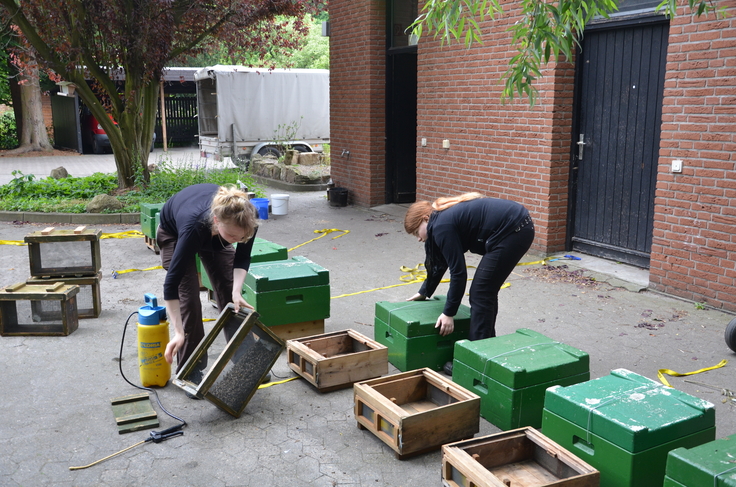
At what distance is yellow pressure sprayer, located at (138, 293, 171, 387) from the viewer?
16.2ft

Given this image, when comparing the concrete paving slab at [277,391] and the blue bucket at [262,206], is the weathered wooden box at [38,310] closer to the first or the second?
the concrete paving slab at [277,391]

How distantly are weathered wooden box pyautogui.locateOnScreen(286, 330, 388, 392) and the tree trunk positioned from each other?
25.2 meters

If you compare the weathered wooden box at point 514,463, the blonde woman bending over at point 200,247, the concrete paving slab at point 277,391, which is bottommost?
the concrete paving slab at point 277,391

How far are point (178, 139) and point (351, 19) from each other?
65.6 feet

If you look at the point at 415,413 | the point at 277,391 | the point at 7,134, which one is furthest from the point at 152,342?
the point at 7,134

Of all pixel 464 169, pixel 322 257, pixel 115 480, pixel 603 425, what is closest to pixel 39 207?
pixel 322 257

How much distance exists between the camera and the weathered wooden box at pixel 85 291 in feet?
21.9

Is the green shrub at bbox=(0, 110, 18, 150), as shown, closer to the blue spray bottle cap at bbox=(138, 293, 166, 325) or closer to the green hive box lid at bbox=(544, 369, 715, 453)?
the blue spray bottle cap at bbox=(138, 293, 166, 325)

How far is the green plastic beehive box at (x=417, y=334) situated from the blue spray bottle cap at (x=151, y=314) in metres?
1.74

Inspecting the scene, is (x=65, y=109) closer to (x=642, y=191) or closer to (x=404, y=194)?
(x=404, y=194)

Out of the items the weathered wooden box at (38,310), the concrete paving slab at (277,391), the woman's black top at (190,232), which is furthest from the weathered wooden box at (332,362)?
the weathered wooden box at (38,310)

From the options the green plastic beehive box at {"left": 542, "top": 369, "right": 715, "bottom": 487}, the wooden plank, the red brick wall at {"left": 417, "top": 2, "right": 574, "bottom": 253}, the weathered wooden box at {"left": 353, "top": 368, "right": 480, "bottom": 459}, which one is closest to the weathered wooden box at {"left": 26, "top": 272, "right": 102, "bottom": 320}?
the wooden plank

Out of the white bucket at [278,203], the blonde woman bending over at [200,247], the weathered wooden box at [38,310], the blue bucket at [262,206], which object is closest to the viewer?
the blonde woman bending over at [200,247]

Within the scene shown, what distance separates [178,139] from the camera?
1230 inches
